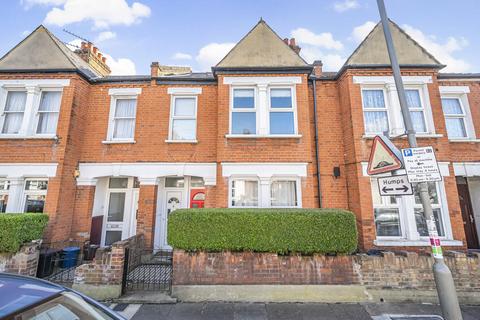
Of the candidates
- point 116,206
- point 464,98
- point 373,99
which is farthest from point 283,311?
point 464,98

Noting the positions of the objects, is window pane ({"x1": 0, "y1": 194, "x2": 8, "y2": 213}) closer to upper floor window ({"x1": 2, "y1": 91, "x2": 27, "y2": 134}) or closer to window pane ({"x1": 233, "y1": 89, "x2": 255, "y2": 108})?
upper floor window ({"x1": 2, "y1": 91, "x2": 27, "y2": 134})

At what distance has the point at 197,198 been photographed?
28.3ft

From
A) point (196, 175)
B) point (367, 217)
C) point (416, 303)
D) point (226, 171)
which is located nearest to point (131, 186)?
point (196, 175)

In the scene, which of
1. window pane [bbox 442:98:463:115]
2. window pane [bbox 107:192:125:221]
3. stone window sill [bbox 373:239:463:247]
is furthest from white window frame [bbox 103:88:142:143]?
window pane [bbox 442:98:463:115]

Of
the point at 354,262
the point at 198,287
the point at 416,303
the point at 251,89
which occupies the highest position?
the point at 251,89

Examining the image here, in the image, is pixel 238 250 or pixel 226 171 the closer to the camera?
pixel 238 250

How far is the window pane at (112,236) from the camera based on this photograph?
8.48 metres

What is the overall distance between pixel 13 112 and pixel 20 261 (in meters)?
5.73

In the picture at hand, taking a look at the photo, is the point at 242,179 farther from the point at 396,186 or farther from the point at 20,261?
the point at 20,261

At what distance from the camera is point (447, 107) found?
8.60m

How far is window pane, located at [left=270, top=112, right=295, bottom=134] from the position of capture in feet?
25.6

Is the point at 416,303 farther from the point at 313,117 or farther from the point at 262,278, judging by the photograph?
the point at 313,117

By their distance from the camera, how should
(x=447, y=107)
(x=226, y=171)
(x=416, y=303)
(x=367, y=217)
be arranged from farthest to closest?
(x=447, y=107)
(x=226, y=171)
(x=367, y=217)
(x=416, y=303)

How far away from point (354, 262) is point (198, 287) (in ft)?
12.2
